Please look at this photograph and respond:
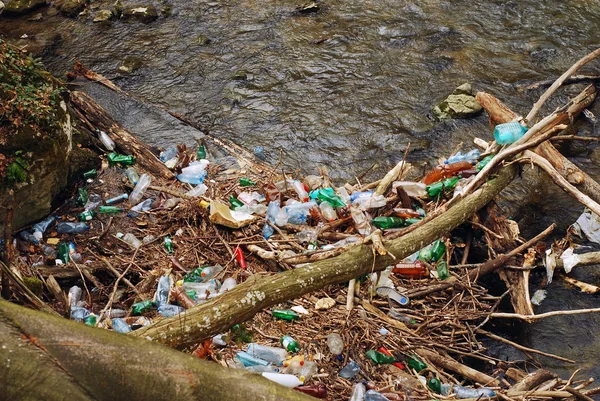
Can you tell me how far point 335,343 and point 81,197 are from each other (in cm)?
269

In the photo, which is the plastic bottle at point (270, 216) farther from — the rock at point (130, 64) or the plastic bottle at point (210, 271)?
the rock at point (130, 64)

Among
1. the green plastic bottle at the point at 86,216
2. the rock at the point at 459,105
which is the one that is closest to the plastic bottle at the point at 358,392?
the green plastic bottle at the point at 86,216

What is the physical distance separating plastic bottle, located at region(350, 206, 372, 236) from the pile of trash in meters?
0.01

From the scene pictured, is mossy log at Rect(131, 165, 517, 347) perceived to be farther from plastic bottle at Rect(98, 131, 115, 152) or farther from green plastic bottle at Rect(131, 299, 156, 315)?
plastic bottle at Rect(98, 131, 115, 152)

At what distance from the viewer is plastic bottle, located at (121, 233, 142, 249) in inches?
183

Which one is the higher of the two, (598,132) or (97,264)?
(97,264)

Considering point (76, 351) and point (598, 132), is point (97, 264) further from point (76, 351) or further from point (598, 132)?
point (598, 132)

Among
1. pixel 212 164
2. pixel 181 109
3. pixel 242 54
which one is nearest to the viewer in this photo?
pixel 212 164

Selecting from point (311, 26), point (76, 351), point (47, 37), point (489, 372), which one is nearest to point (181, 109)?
point (311, 26)

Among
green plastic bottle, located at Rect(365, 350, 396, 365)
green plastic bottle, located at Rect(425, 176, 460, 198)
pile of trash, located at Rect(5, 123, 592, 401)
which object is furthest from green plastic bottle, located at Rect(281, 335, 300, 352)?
green plastic bottle, located at Rect(425, 176, 460, 198)

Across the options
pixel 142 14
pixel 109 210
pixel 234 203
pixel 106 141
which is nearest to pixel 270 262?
pixel 234 203

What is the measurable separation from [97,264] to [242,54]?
14.1 feet

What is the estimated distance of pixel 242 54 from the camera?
25.9 ft

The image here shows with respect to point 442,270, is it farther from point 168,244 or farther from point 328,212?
point 168,244
